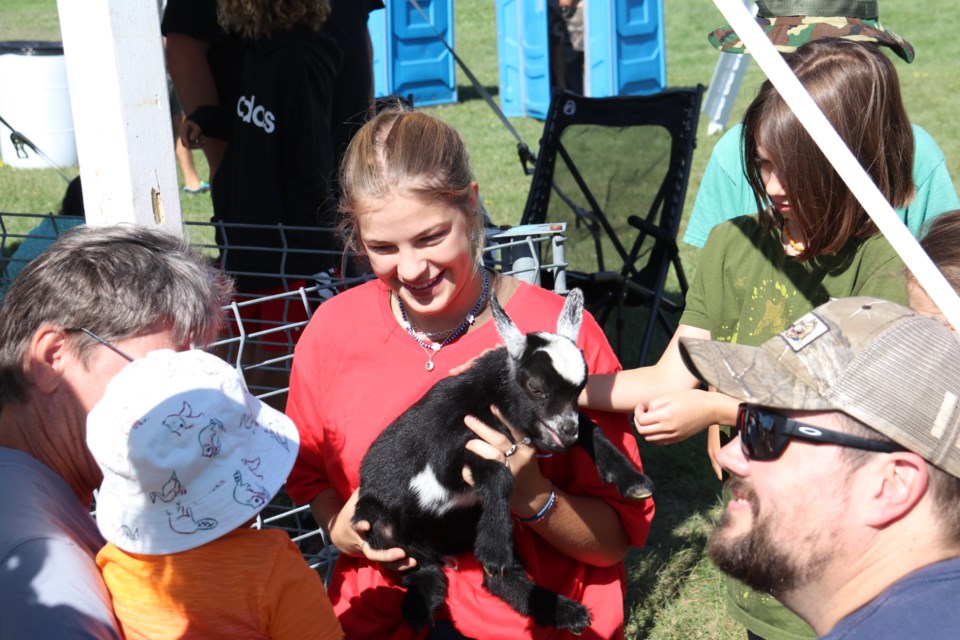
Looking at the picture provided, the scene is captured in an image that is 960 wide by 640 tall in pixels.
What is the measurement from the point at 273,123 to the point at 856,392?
2901 mm

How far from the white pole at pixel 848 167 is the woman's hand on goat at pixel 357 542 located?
1283 mm

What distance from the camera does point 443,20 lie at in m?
14.3

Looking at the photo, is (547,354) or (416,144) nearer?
(547,354)

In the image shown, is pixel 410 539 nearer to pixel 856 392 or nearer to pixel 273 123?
pixel 856 392

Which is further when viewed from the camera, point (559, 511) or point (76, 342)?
point (559, 511)

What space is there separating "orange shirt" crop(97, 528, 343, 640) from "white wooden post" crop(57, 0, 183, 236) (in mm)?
841

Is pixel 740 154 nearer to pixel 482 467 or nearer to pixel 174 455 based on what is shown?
pixel 482 467

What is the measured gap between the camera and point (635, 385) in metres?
2.51

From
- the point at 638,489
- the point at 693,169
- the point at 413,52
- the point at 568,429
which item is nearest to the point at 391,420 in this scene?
the point at 568,429

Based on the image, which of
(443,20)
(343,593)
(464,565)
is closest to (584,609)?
(464,565)

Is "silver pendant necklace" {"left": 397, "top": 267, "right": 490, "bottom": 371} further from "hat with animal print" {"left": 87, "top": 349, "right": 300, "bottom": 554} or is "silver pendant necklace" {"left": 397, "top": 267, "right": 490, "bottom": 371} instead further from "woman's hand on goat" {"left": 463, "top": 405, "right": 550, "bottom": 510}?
"hat with animal print" {"left": 87, "top": 349, "right": 300, "bottom": 554}

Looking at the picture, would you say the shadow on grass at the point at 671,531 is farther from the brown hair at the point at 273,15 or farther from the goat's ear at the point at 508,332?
the brown hair at the point at 273,15

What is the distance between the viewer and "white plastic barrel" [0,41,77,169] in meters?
10.9

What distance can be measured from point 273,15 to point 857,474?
311 cm
